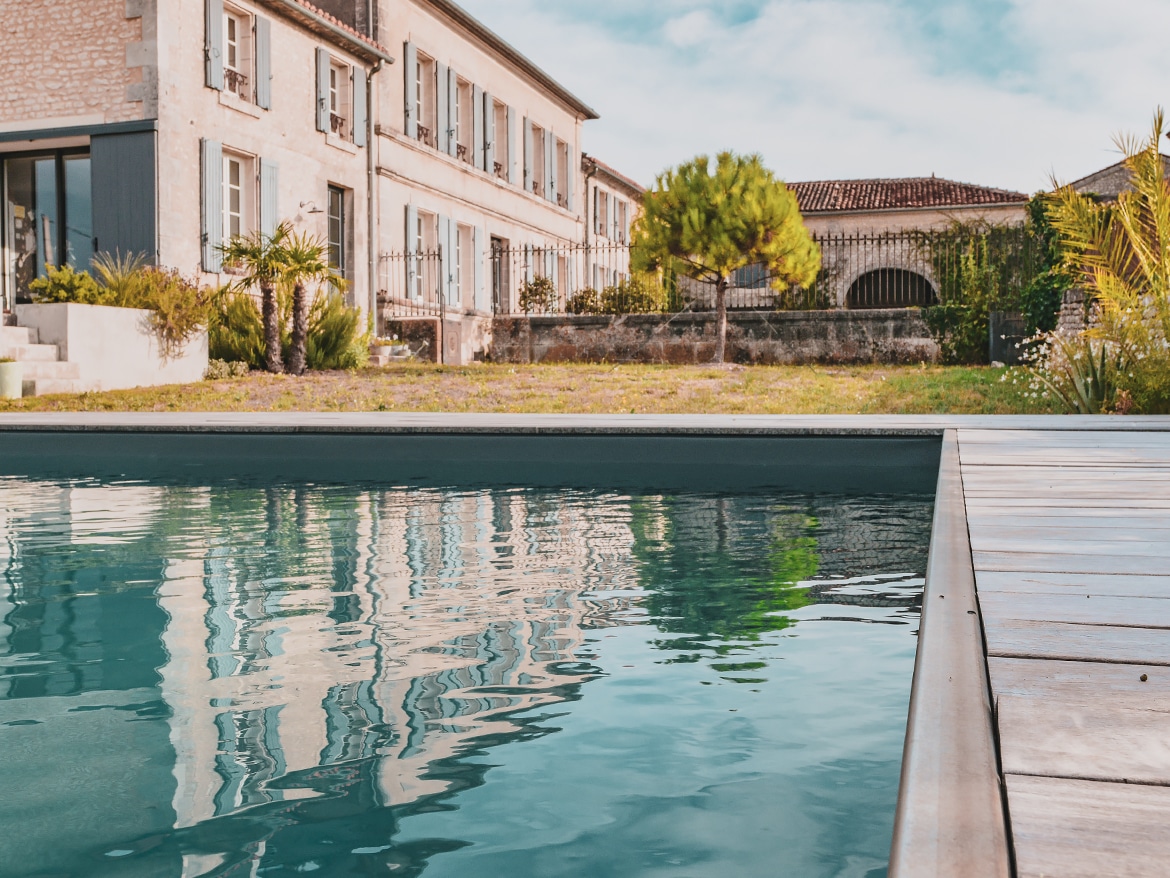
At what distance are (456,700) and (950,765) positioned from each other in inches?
59.7

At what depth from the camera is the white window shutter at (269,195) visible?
14641mm

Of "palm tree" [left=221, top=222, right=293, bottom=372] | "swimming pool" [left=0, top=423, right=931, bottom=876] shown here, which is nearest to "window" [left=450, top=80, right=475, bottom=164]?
"palm tree" [left=221, top=222, right=293, bottom=372]

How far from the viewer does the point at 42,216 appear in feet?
46.4

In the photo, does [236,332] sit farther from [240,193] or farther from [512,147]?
[512,147]

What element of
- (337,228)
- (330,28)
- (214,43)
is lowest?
(337,228)

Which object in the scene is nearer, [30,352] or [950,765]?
[950,765]

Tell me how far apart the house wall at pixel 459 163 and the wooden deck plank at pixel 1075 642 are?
53.0 feet

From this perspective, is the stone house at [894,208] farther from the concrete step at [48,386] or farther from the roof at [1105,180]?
the concrete step at [48,386]

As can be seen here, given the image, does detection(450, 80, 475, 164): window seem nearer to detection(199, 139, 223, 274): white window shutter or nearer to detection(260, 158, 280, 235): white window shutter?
detection(260, 158, 280, 235): white window shutter

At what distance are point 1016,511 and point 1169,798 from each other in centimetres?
210

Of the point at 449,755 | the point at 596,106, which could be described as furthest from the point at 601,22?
the point at 449,755

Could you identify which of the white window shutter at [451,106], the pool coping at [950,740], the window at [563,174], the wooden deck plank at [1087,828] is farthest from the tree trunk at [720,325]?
the wooden deck plank at [1087,828]

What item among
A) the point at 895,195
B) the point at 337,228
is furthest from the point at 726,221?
the point at 895,195

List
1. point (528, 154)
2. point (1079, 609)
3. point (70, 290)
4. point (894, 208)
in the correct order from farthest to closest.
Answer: point (894, 208) < point (528, 154) < point (70, 290) < point (1079, 609)
